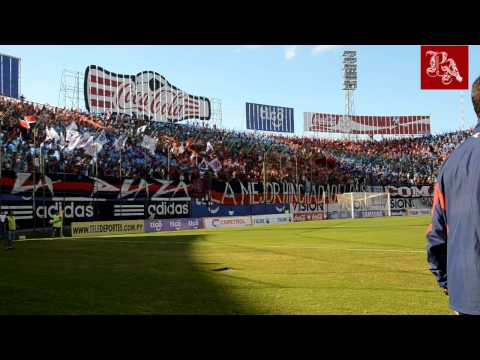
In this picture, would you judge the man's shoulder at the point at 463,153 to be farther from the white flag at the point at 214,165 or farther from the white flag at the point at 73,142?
the white flag at the point at 214,165

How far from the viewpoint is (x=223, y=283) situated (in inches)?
428

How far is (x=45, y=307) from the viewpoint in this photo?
332 inches

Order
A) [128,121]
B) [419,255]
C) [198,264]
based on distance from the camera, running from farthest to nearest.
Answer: [128,121], [419,255], [198,264]

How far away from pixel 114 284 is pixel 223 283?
7.87 feet

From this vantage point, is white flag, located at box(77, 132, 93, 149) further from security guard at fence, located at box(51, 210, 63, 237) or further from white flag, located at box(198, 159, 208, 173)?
white flag, located at box(198, 159, 208, 173)

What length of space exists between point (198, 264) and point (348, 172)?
48891 mm

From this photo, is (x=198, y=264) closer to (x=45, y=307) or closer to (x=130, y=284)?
(x=130, y=284)

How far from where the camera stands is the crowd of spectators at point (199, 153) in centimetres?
3105

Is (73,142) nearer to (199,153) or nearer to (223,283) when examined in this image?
(199,153)

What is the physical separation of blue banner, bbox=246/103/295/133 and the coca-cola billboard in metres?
17.3

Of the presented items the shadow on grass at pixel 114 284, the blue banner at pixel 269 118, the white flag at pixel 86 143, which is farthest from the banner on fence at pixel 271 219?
the blue banner at pixel 269 118

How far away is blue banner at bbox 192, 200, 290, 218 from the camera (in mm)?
38875

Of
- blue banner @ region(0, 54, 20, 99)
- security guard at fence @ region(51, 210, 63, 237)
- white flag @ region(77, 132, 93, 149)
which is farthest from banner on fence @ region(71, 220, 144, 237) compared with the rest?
blue banner @ region(0, 54, 20, 99)

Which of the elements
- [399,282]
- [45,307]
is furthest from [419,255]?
[45,307]
